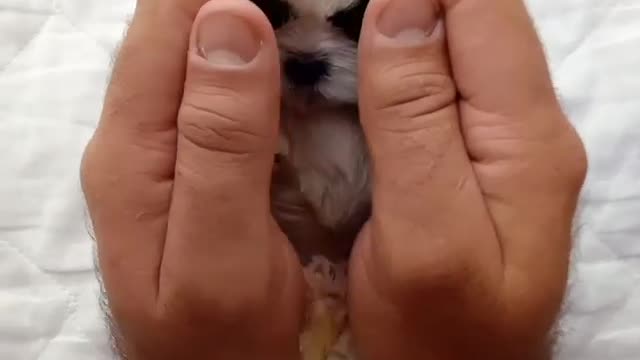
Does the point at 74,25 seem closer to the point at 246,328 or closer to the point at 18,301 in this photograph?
the point at 18,301

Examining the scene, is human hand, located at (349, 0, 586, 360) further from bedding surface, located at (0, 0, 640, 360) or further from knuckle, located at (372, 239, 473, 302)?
bedding surface, located at (0, 0, 640, 360)

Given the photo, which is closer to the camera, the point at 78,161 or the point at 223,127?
the point at 223,127

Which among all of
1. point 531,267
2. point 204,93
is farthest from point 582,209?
point 204,93

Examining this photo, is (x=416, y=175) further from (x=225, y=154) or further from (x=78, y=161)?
(x=78, y=161)

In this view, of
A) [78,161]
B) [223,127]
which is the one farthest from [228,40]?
[78,161]

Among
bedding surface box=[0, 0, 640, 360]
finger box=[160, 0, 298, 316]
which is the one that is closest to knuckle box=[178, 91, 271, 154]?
finger box=[160, 0, 298, 316]
